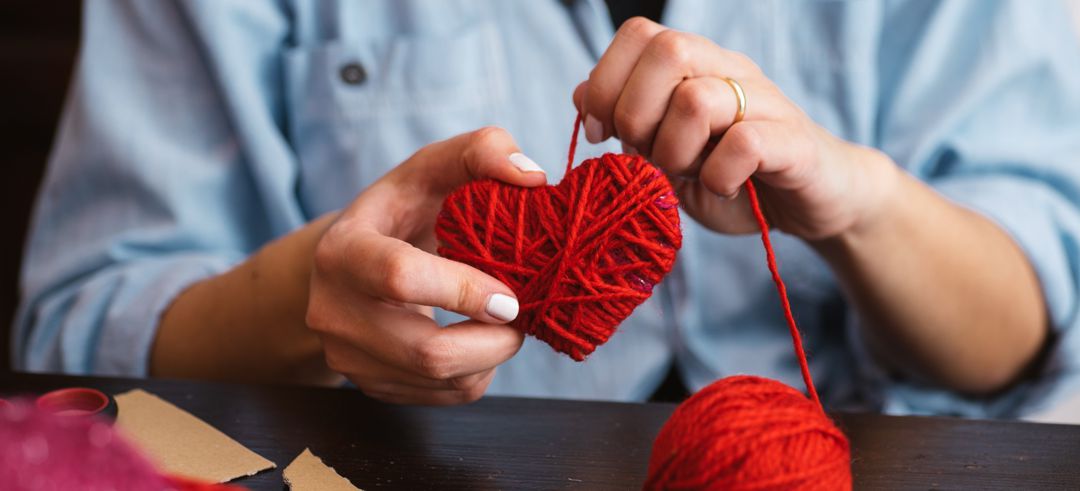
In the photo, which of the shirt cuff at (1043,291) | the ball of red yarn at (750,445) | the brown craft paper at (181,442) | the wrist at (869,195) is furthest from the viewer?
the shirt cuff at (1043,291)

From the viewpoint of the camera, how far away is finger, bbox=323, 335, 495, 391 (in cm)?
50

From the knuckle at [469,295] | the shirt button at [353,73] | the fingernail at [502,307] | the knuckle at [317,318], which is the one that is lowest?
the knuckle at [317,318]

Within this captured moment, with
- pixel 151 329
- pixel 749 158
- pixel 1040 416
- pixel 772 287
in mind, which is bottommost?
pixel 1040 416

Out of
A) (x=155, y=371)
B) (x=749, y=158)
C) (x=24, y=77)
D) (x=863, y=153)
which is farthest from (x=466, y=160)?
(x=24, y=77)

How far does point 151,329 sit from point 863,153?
1.85 feet

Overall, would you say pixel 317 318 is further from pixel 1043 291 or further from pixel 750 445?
pixel 1043 291

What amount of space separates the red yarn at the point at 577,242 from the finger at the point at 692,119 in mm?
53

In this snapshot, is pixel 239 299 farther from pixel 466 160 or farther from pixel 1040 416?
pixel 1040 416

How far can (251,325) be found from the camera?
2.16 feet

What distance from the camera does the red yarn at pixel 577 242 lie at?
443mm

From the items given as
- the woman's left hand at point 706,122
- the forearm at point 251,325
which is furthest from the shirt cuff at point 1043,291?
the forearm at point 251,325

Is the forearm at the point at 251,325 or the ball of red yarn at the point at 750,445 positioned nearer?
the ball of red yarn at the point at 750,445

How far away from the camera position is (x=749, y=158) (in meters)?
0.49

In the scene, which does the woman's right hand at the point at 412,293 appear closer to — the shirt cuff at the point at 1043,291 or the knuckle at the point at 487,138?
the knuckle at the point at 487,138
